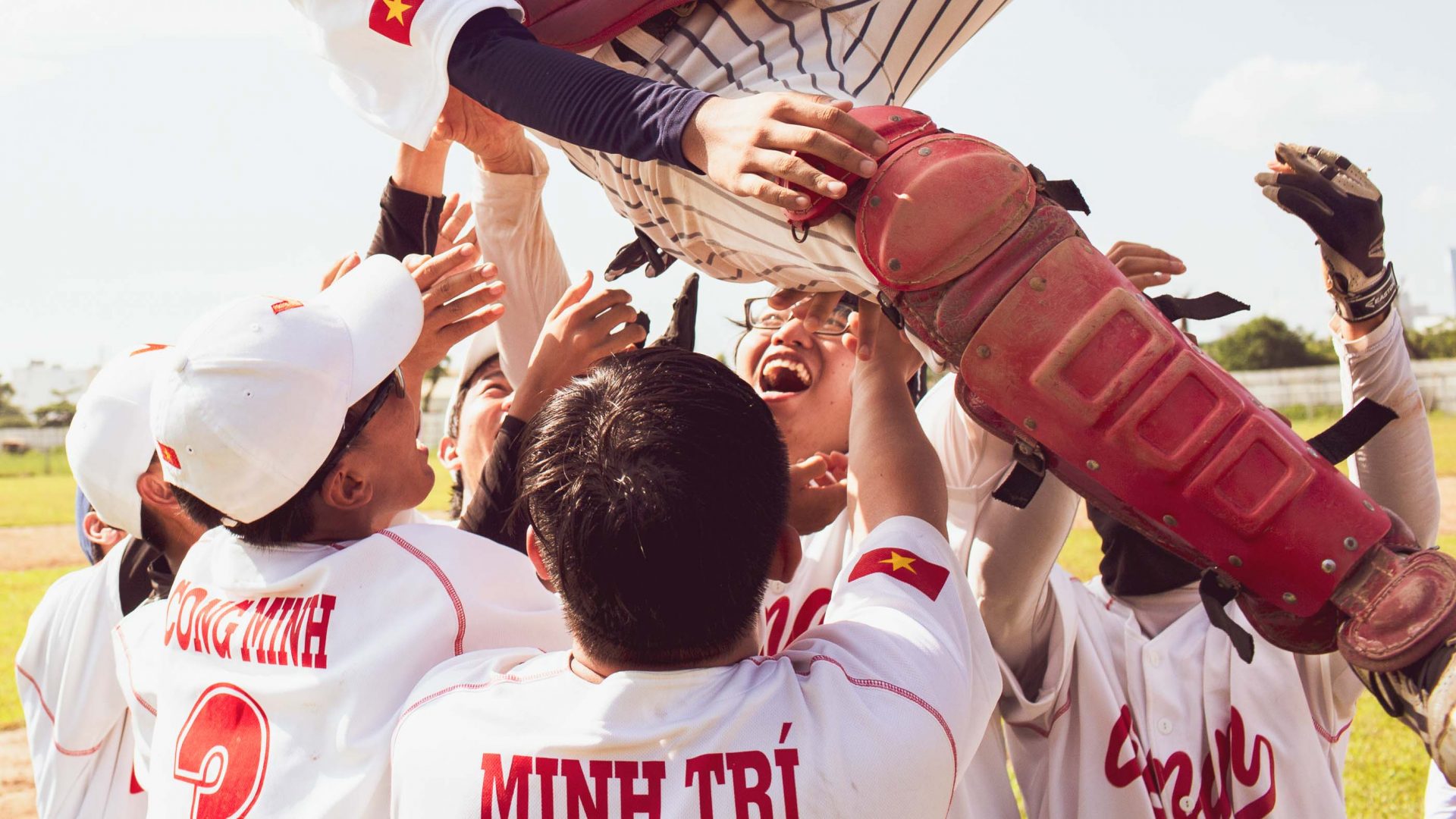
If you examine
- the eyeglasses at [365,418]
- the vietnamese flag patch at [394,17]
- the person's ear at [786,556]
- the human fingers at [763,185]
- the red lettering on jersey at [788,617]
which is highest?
the human fingers at [763,185]

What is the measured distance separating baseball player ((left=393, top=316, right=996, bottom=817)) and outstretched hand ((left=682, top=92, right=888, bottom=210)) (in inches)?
8.5

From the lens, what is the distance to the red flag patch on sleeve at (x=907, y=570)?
1.41 metres

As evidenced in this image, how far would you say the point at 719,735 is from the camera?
4.02 ft

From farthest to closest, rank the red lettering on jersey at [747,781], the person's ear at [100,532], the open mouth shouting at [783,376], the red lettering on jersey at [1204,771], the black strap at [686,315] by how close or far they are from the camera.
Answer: the person's ear at [100,532] → the open mouth shouting at [783,376] → the black strap at [686,315] → the red lettering on jersey at [1204,771] → the red lettering on jersey at [747,781]

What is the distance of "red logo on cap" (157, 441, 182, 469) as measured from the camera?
1641 millimetres

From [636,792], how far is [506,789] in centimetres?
14

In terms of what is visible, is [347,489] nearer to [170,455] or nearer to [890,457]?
[170,455]

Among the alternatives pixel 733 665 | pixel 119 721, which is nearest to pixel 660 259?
pixel 733 665

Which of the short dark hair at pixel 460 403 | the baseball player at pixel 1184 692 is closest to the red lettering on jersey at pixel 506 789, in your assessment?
the baseball player at pixel 1184 692

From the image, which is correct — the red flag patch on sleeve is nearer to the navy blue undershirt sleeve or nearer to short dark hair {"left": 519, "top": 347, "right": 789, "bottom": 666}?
short dark hair {"left": 519, "top": 347, "right": 789, "bottom": 666}

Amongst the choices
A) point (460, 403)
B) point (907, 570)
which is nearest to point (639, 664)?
point (907, 570)

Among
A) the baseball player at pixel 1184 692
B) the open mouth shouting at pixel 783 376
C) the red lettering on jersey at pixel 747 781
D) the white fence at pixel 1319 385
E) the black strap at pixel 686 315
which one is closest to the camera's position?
the red lettering on jersey at pixel 747 781

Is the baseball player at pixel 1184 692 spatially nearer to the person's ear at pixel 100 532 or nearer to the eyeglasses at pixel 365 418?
the eyeglasses at pixel 365 418

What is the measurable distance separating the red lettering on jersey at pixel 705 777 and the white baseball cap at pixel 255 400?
736 mm
